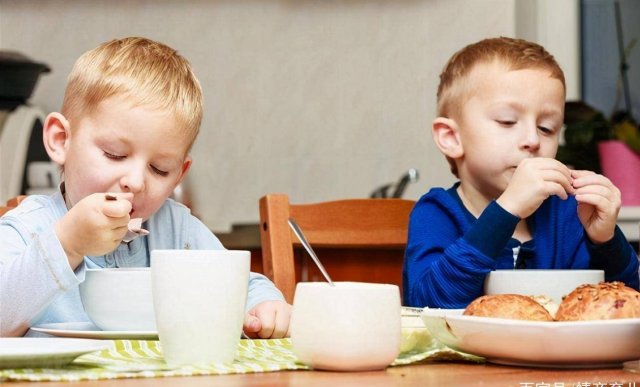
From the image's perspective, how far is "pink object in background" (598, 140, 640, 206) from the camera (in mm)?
2461

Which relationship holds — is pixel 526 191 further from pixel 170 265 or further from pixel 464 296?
pixel 170 265

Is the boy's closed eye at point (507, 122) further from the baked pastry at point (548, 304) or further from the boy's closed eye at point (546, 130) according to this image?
the baked pastry at point (548, 304)

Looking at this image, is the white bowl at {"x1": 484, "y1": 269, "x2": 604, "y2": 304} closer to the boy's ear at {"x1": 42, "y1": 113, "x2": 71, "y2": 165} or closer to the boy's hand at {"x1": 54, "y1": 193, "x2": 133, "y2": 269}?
the boy's hand at {"x1": 54, "y1": 193, "x2": 133, "y2": 269}

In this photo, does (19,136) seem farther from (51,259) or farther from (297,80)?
(51,259)

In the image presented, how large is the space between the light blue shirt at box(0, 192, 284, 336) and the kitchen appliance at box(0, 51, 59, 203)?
4.93 ft

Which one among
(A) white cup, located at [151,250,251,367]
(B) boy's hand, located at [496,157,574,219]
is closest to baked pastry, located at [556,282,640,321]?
(A) white cup, located at [151,250,251,367]

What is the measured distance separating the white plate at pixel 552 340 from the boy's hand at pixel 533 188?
499mm

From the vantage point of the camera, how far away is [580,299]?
0.77m

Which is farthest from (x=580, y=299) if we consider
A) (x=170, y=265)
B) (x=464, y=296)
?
(x=464, y=296)

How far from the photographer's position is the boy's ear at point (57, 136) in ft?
3.94

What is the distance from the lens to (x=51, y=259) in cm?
90

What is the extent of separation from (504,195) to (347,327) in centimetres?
61

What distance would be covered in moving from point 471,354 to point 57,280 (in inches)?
15.8

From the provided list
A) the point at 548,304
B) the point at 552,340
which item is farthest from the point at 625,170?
the point at 552,340
